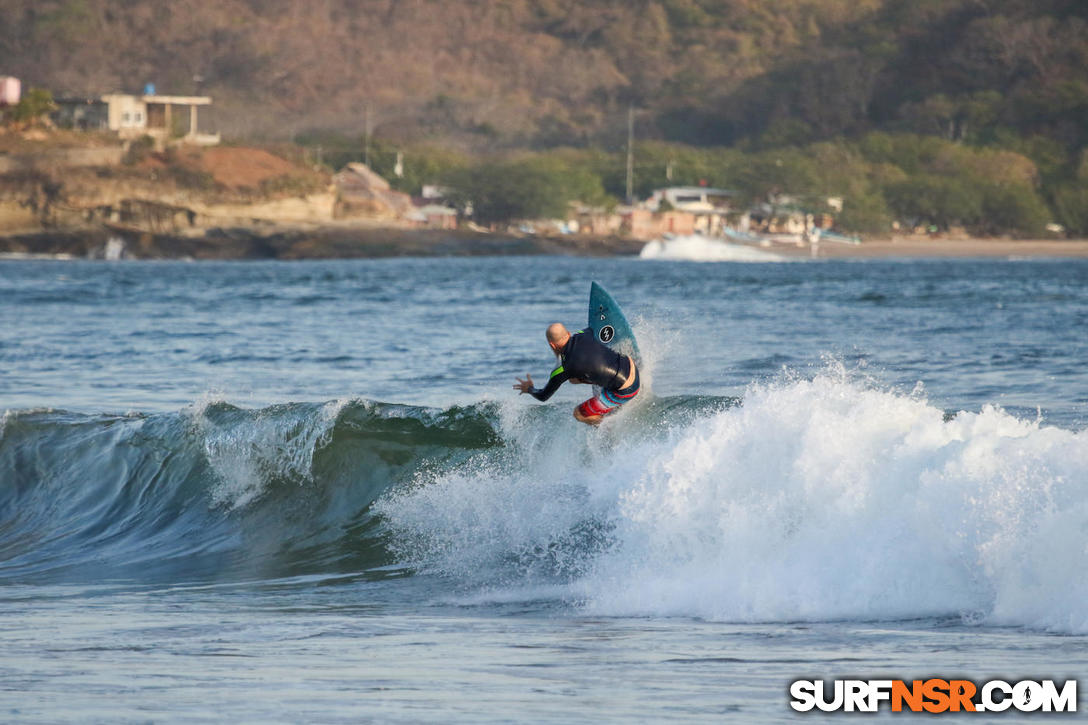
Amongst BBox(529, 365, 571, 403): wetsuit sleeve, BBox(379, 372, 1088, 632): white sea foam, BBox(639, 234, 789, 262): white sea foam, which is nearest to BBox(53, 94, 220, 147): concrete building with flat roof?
BBox(639, 234, 789, 262): white sea foam

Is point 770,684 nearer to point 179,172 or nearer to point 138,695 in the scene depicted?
point 138,695

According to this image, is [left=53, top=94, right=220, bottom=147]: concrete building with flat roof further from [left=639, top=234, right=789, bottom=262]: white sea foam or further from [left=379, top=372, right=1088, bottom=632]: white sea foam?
[left=379, top=372, right=1088, bottom=632]: white sea foam

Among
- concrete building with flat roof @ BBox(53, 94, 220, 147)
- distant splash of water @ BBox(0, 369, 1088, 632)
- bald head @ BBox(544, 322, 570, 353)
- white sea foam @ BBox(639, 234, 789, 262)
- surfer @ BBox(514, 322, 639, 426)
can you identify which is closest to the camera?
distant splash of water @ BBox(0, 369, 1088, 632)

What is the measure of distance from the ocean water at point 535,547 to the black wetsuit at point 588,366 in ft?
1.93

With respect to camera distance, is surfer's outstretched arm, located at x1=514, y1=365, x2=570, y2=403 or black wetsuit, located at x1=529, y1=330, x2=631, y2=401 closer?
surfer's outstretched arm, located at x1=514, y1=365, x2=570, y2=403

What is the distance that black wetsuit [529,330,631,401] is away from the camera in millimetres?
11125

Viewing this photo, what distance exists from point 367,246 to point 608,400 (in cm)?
10205

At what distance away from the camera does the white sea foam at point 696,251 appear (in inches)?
4638

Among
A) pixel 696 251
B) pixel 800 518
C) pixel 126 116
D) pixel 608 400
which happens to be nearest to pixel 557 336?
pixel 608 400

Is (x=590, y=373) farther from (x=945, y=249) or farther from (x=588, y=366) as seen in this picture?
(x=945, y=249)

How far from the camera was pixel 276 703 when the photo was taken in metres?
6.98

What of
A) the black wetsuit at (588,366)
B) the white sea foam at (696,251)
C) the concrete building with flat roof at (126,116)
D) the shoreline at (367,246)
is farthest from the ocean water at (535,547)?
the concrete building with flat roof at (126,116)

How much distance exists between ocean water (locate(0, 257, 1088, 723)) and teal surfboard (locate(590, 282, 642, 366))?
78cm

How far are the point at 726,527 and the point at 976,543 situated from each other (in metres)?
1.68
